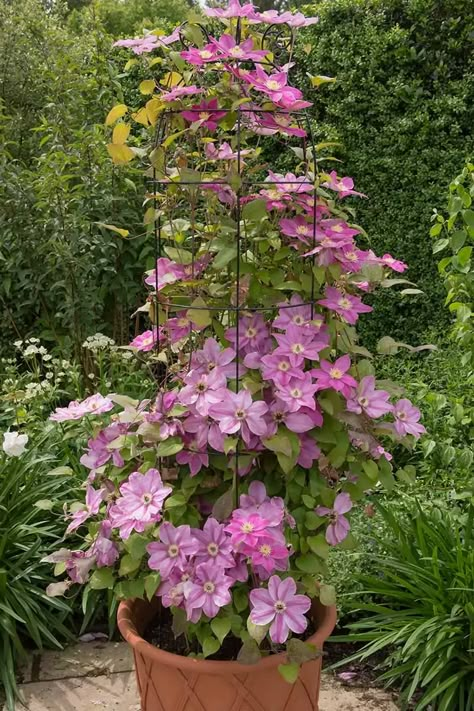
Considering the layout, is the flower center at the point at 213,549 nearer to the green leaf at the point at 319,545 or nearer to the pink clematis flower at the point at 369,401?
the green leaf at the point at 319,545

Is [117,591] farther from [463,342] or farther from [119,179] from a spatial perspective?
[119,179]

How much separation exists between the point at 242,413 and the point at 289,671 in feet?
1.72

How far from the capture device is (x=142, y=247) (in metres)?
3.84

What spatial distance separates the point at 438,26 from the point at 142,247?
219 centimetres

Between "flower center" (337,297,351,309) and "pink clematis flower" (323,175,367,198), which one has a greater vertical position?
"pink clematis flower" (323,175,367,198)

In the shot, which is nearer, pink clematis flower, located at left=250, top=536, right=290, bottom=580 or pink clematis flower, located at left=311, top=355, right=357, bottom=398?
pink clematis flower, located at left=250, top=536, right=290, bottom=580

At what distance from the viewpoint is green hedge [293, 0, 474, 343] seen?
4.44m

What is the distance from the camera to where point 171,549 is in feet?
5.38

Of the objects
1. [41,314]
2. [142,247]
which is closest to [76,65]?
[142,247]

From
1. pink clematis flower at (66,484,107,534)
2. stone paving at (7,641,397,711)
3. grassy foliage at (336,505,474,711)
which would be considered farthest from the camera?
stone paving at (7,641,397,711)

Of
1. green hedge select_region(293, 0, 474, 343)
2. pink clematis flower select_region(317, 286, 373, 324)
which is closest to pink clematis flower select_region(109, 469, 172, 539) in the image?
pink clematis flower select_region(317, 286, 373, 324)

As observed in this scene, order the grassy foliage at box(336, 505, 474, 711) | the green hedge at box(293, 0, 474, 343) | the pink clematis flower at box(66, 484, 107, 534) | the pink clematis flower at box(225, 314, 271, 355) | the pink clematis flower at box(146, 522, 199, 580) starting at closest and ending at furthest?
1. the pink clematis flower at box(146, 522, 199, 580)
2. the pink clematis flower at box(225, 314, 271, 355)
3. the pink clematis flower at box(66, 484, 107, 534)
4. the grassy foliage at box(336, 505, 474, 711)
5. the green hedge at box(293, 0, 474, 343)

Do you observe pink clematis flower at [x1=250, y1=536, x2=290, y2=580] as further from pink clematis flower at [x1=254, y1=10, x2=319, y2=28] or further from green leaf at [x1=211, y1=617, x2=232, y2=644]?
pink clematis flower at [x1=254, y1=10, x2=319, y2=28]

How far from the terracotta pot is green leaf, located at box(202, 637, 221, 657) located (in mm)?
43
